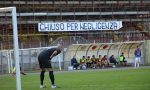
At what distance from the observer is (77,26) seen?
60281mm

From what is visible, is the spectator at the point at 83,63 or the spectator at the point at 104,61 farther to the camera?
the spectator at the point at 104,61

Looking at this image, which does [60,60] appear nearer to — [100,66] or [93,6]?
[100,66]

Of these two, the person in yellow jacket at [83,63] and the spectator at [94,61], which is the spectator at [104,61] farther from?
the person in yellow jacket at [83,63]

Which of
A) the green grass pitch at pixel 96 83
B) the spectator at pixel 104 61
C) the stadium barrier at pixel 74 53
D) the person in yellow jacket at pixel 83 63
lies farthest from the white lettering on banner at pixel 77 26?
the green grass pitch at pixel 96 83

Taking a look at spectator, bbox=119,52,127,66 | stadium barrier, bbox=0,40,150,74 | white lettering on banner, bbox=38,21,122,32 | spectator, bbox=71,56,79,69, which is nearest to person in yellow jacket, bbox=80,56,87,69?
spectator, bbox=71,56,79,69

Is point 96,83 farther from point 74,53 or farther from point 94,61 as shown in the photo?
point 74,53

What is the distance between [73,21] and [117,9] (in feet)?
27.9

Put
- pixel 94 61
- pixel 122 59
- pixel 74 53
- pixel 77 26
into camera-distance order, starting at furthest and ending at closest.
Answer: pixel 77 26
pixel 74 53
pixel 122 59
pixel 94 61

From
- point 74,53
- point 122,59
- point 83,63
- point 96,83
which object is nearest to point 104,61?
point 122,59

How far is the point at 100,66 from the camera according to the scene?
4494 centimetres

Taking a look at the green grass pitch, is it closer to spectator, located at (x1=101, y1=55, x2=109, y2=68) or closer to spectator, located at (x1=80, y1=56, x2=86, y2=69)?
spectator, located at (x1=80, y1=56, x2=86, y2=69)

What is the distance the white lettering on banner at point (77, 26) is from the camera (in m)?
59.5

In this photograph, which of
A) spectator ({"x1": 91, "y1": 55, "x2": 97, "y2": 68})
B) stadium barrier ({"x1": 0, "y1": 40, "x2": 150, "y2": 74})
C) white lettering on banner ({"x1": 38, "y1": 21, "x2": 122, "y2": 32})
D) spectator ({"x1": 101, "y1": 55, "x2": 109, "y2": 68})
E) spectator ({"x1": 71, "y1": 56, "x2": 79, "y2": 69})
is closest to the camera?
stadium barrier ({"x1": 0, "y1": 40, "x2": 150, "y2": 74})

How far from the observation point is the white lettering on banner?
5951 centimetres
